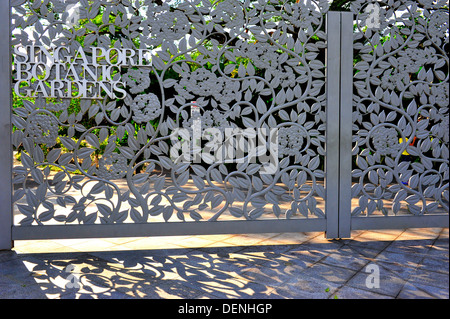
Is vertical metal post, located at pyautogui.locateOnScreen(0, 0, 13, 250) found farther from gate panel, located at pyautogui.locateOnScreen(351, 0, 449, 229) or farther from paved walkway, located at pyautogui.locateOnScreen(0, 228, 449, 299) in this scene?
gate panel, located at pyautogui.locateOnScreen(351, 0, 449, 229)

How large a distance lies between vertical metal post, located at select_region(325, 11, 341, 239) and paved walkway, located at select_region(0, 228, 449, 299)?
1.47 feet

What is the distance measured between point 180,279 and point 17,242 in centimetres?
228

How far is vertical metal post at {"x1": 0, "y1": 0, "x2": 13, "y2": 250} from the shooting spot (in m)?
4.06

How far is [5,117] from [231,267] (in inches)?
108

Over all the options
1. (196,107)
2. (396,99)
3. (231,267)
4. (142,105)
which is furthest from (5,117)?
(396,99)

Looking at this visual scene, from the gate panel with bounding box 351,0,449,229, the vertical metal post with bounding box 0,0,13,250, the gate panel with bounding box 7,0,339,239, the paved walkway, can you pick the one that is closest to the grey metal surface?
the gate panel with bounding box 7,0,339,239

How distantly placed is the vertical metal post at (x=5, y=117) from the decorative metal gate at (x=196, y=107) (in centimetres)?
1

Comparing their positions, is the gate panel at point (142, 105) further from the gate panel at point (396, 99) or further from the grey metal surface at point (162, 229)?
the gate panel at point (396, 99)

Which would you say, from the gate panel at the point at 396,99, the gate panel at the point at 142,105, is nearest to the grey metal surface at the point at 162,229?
the gate panel at the point at 142,105

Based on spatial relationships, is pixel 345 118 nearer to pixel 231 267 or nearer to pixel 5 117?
pixel 231 267

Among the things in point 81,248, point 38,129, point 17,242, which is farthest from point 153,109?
point 17,242

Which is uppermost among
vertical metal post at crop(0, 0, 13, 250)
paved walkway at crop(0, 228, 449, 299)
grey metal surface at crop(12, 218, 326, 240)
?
vertical metal post at crop(0, 0, 13, 250)
